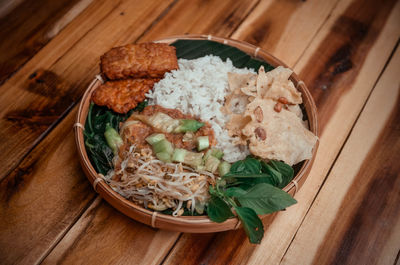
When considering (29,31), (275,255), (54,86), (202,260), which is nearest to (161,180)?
(202,260)

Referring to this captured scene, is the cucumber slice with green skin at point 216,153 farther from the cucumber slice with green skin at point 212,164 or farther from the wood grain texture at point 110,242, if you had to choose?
the wood grain texture at point 110,242

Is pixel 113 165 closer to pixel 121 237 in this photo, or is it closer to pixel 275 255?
pixel 121 237

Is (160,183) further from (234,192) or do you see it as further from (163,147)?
(234,192)

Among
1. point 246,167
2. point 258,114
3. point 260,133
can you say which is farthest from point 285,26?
Answer: point 246,167

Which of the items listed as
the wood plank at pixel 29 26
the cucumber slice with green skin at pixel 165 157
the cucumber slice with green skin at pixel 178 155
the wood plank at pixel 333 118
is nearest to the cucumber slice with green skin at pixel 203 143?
the cucumber slice with green skin at pixel 178 155

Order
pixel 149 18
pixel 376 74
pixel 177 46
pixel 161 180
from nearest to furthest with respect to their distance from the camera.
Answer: pixel 161 180
pixel 177 46
pixel 376 74
pixel 149 18

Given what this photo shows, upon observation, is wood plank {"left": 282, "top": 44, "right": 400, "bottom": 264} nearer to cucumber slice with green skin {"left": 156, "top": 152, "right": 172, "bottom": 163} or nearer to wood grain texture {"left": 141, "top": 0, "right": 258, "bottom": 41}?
cucumber slice with green skin {"left": 156, "top": 152, "right": 172, "bottom": 163}
